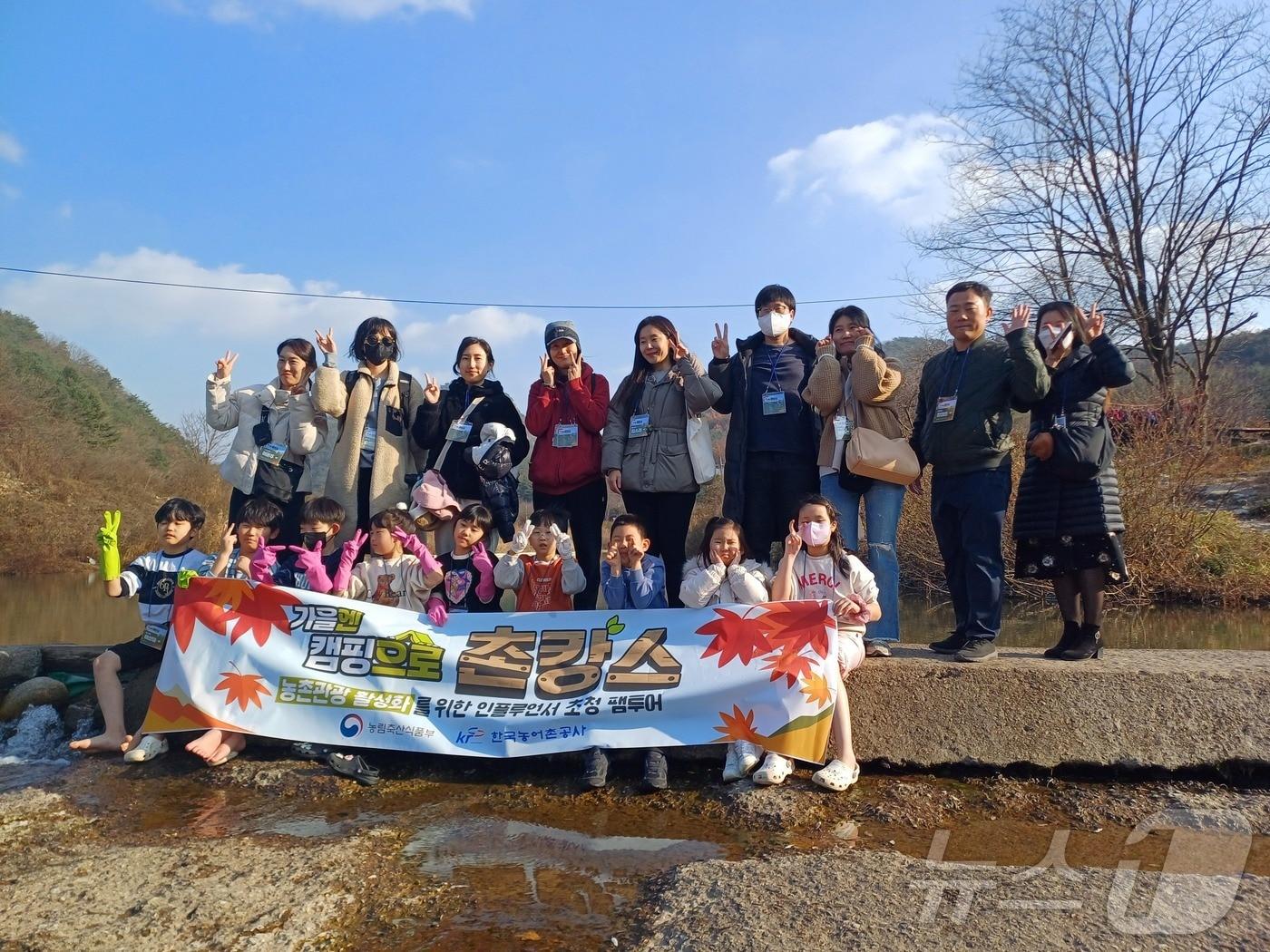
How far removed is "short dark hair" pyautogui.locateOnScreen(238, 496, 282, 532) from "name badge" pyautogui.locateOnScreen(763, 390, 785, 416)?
120 inches

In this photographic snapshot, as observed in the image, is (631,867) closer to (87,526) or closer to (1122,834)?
(1122,834)

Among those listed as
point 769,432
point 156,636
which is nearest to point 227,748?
point 156,636

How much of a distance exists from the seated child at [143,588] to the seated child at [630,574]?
2.49 metres

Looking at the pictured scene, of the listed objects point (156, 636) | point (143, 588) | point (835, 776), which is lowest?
point (835, 776)

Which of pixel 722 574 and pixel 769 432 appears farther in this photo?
pixel 769 432

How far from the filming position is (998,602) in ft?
13.6

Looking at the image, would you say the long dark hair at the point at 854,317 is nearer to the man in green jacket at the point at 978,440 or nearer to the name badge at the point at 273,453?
the man in green jacket at the point at 978,440

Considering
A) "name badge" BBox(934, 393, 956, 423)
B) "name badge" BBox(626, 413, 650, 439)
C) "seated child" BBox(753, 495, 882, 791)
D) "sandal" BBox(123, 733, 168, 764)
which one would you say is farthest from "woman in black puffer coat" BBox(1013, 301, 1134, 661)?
"sandal" BBox(123, 733, 168, 764)

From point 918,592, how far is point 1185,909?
10.5 m

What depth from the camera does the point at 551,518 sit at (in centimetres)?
456

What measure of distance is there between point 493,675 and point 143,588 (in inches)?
87.9

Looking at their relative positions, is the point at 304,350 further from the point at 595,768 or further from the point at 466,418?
the point at 595,768

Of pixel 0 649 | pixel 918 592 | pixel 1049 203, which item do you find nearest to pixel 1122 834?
pixel 0 649

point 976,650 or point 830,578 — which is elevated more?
point 830,578
